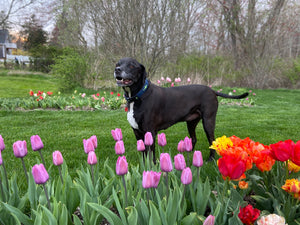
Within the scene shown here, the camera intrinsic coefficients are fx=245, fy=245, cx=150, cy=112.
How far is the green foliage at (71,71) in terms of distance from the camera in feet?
35.0

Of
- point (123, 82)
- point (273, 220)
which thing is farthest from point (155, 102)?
point (273, 220)

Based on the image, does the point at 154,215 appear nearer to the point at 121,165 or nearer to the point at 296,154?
the point at 121,165

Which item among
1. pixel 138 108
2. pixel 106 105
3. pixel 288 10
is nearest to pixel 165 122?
pixel 138 108

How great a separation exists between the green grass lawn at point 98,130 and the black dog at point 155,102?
1.86ft

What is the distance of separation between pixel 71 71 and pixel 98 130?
22.0 ft

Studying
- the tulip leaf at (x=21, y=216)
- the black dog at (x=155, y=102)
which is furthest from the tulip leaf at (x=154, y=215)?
the black dog at (x=155, y=102)

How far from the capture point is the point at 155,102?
2.73 metres

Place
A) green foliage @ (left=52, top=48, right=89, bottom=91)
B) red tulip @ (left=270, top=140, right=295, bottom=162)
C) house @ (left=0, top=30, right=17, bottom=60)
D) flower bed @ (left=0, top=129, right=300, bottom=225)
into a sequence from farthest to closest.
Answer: house @ (left=0, top=30, right=17, bottom=60)
green foliage @ (left=52, top=48, right=89, bottom=91)
red tulip @ (left=270, top=140, right=295, bottom=162)
flower bed @ (left=0, top=129, right=300, bottom=225)

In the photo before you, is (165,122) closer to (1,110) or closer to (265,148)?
(265,148)

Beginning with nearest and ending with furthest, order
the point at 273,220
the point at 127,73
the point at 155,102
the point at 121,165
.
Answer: the point at 273,220 < the point at 121,165 < the point at 127,73 < the point at 155,102

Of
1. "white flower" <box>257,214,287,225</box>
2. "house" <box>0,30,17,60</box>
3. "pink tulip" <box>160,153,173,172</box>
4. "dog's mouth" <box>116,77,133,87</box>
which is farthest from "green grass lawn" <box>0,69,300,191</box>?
"house" <box>0,30,17,60</box>

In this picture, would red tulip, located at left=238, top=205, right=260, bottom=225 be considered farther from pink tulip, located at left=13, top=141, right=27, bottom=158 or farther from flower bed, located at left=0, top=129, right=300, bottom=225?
pink tulip, located at left=13, top=141, right=27, bottom=158

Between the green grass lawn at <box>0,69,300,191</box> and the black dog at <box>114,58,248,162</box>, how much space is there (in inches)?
22.4

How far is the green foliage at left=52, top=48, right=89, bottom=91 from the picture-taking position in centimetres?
1066
